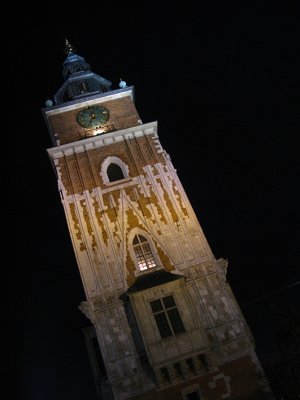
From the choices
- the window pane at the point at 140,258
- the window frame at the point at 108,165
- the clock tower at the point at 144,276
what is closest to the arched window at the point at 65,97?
the clock tower at the point at 144,276

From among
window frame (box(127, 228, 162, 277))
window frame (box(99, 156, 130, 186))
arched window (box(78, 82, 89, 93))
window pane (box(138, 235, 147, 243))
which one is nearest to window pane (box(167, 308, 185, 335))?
window frame (box(127, 228, 162, 277))

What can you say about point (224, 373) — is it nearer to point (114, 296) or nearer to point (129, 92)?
point (114, 296)

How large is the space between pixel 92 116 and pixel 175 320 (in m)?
16.6

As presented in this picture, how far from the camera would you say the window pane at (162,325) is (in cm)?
1964


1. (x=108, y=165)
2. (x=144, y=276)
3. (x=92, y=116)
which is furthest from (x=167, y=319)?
(x=92, y=116)

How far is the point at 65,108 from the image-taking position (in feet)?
98.2

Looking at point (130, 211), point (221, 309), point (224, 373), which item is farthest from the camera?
point (130, 211)

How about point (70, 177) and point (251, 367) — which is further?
point (70, 177)

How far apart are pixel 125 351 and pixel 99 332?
65.5 inches

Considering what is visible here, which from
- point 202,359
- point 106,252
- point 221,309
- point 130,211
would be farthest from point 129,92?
point 202,359

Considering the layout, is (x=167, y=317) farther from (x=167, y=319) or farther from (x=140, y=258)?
(x=140, y=258)

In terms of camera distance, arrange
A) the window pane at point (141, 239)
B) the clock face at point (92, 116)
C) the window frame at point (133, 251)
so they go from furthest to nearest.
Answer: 1. the clock face at point (92, 116)
2. the window pane at point (141, 239)
3. the window frame at point (133, 251)

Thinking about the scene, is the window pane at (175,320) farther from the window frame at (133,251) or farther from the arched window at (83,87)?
the arched window at (83,87)

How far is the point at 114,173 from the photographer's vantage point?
26.2 meters
